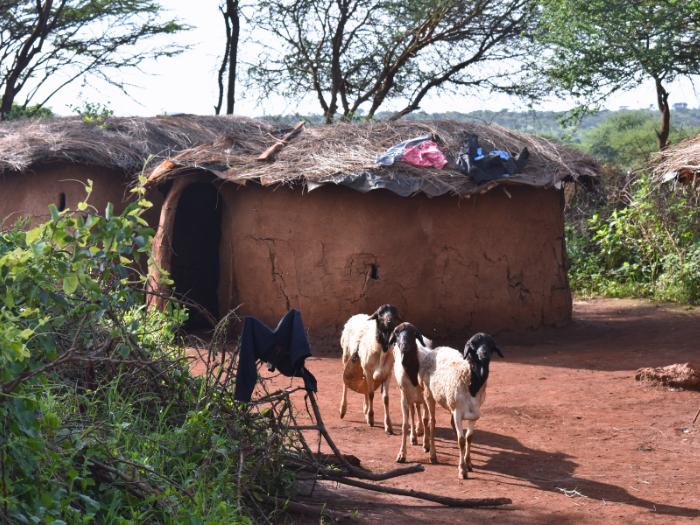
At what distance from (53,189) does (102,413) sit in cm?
916

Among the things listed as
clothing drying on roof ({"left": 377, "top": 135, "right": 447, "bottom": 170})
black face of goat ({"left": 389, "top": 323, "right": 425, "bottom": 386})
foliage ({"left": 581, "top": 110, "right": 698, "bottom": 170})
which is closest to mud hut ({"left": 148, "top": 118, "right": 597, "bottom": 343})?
clothing drying on roof ({"left": 377, "top": 135, "right": 447, "bottom": 170})

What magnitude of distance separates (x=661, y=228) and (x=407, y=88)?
9.26 m

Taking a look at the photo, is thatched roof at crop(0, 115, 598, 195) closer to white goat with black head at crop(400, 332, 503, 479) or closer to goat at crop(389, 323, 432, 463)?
goat at crop(389, 323, 432, 463)

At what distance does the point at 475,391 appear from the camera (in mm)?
6719

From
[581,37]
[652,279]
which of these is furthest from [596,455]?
[581,37]

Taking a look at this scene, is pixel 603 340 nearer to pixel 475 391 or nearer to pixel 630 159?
pixel 475 391

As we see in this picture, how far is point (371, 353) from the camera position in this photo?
8.30 metres

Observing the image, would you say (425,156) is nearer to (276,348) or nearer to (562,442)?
(562,442)

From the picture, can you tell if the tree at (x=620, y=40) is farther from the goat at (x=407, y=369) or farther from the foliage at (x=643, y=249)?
the goat at (x=407, y=369)

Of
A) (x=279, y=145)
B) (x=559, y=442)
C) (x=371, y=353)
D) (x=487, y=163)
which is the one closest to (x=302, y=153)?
(x=279, y=145)

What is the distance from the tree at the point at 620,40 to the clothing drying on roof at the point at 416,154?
6.72 meters

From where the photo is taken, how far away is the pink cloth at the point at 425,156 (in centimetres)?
Result: 1198

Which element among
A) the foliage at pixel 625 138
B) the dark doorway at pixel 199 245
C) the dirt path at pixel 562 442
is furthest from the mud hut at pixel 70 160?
the foliage at pixel 625 138

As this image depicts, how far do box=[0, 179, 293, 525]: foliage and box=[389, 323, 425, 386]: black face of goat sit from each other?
1.53 meters
